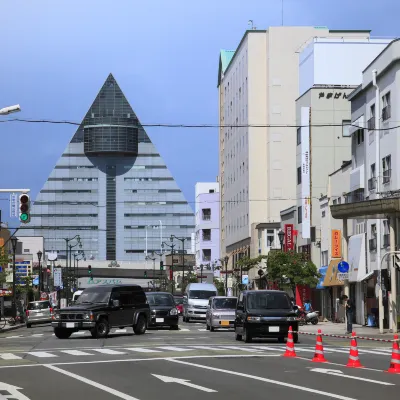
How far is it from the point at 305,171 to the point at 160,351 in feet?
160

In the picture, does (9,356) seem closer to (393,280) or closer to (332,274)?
(393,280)

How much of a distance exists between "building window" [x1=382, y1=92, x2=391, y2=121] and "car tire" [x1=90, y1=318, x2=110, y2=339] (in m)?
20.2

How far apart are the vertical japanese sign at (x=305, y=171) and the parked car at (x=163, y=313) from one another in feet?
90.2

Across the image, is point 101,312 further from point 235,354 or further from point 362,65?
point 362,65

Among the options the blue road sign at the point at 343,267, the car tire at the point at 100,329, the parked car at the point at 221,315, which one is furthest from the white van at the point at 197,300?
the car tire at the point at 100,329

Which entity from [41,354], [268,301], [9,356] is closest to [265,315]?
[268,301]

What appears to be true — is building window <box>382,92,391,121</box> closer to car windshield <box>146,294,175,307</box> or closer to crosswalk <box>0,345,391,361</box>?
car windshield <box>146,294,175,307</box>

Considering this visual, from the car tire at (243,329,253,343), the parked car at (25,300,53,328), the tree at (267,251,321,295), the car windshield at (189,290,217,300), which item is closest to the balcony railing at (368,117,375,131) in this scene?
the tree at (267,251,321,295)

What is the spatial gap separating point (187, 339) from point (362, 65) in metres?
50.3

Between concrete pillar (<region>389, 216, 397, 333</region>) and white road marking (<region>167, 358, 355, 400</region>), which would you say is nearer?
white road marking (<region>167, 358, 355, 400</region>)

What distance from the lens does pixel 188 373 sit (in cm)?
2019

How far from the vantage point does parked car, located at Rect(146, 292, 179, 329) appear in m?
47.2

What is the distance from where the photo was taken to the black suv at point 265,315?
32750 millimetres

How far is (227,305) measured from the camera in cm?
4731
